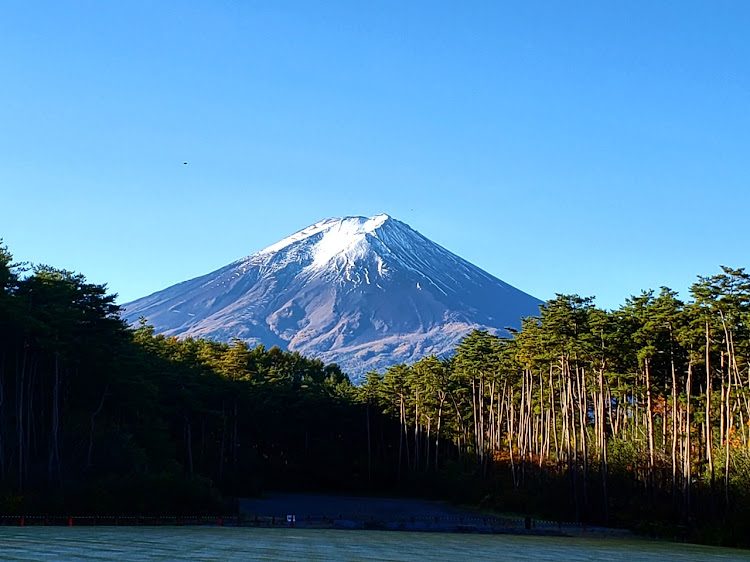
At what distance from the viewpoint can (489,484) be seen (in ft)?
214

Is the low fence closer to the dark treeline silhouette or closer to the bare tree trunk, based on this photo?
the dark treeline silhouette

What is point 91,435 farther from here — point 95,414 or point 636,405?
point 636,405

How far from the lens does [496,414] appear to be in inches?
3172

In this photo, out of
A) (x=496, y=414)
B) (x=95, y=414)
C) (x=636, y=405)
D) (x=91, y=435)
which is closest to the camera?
(x=91, y=435)

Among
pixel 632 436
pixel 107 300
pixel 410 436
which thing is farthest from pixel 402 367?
pixel 107 300

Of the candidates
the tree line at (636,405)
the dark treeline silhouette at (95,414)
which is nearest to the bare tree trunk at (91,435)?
the dark treeline silhouette at (95,414)

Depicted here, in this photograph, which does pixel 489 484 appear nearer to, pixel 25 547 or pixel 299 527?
pixel 299 527

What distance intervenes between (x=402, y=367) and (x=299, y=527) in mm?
49887

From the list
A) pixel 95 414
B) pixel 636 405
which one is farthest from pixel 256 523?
pixel 636 405

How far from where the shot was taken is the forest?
4138 cm

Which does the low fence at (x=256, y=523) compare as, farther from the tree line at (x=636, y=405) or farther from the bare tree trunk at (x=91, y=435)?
the bare tree trunk at (x=91, y=435)

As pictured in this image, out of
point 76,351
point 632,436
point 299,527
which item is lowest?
point 299,527

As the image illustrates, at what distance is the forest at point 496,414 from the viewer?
1629 inches

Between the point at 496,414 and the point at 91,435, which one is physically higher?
the point at 496,414
